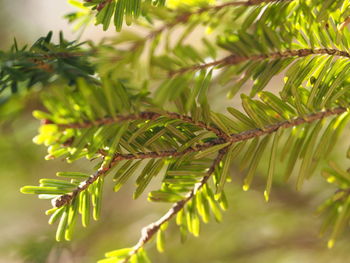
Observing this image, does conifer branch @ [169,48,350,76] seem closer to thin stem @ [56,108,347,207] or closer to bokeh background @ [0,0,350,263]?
thin stem @ [56,108,347,207]

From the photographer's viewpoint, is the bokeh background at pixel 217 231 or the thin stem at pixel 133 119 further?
the bokeh background at pixel 217 231

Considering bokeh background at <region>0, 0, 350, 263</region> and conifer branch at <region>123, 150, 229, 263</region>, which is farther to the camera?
bokeh background at <region>0, 0, 350, 263</region>

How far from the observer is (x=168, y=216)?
0.26m

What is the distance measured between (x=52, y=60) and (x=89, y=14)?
0.36ft

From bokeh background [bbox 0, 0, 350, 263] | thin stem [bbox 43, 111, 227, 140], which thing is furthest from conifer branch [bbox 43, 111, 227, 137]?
bokeh background [bbox 0, 0, 350, 263]

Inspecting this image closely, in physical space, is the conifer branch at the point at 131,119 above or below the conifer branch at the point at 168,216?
above

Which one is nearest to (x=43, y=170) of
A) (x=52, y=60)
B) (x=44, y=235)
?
(x=44, y=235)

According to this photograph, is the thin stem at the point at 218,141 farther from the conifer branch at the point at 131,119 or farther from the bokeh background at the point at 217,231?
the bokeh background at the point at 217,231

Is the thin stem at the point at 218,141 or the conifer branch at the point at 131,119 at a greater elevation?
the conifer branch at the point at 131,119

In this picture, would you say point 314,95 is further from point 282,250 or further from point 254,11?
point 282,250

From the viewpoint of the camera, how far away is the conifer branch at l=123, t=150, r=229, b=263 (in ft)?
0.85

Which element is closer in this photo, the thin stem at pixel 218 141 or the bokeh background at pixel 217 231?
the thin stem at pixel 218 141

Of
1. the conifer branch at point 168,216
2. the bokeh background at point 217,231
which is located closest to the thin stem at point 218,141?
the conifer branch at point 168,216

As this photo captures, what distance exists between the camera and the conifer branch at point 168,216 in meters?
0.26
